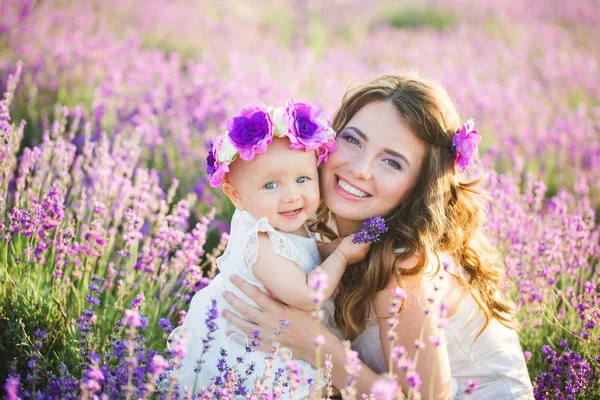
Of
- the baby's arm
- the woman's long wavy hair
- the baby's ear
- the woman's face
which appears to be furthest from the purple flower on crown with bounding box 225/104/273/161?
the woman's long wavy hair

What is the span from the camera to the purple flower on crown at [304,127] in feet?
7.55

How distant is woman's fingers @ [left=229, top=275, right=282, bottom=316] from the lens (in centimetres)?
242

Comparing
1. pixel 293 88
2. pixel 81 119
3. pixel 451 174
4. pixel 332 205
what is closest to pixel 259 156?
pixel 332 205

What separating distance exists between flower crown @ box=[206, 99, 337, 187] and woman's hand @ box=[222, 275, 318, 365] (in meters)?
0.53

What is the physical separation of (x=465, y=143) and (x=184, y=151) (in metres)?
2.41

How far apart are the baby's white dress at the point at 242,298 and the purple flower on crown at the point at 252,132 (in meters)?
0.30

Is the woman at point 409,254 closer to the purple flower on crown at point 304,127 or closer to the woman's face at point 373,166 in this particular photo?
the woman's face at point 373,166

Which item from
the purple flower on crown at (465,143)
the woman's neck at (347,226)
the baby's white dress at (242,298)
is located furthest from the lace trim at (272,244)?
the purple flower on crown at (465,143)

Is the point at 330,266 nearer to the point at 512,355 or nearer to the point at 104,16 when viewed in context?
the point at 512,355

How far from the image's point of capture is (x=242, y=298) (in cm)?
256

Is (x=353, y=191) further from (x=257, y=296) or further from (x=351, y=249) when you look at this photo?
(x=257, y=296)

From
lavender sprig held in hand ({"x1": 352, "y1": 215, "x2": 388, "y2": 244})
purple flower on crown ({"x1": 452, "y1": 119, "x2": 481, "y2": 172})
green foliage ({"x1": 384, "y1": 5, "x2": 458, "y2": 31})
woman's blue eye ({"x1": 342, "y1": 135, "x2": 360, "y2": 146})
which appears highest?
green foliage ({"x1": 384, "y1": 5, "x2": 458, "y2": 31})

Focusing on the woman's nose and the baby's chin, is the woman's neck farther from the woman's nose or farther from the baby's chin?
the baby's chin

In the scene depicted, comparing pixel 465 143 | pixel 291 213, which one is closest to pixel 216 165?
pixel 291 213
